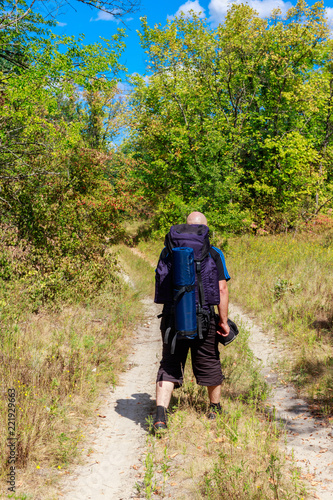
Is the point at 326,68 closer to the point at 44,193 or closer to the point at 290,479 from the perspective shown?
the point at 44,193

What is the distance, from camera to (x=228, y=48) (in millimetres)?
17984

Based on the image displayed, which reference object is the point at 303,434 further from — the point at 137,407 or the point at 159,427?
the point at 137,407

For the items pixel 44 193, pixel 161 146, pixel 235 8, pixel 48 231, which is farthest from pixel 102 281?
pixel 235 8

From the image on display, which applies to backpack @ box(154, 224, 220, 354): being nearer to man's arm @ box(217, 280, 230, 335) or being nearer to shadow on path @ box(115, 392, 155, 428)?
man's arm @ box(217, 280, 230, 335)

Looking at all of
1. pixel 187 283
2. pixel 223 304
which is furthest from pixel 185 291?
pixel 223 304

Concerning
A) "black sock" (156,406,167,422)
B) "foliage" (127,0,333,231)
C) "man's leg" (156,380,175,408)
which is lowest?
"black sock" (156,406,167,422)

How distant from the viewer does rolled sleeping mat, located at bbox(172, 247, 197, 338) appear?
11.6ft

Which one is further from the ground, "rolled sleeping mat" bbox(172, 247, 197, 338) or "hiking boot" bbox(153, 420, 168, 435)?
"rolled sleeping mat" bbox(172, 247, 197, 338)

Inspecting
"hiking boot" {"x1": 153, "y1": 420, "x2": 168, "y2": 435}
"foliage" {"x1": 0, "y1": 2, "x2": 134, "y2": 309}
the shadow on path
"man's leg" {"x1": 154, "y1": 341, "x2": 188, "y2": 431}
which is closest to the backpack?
"man's leg" {"x1": 154, "y1": 341, "x2": 188, "y2": 431}

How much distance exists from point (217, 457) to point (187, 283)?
1538 mm

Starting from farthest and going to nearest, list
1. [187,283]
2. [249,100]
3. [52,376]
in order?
1. [249,100]
2. [52,376]
3. [187,283]

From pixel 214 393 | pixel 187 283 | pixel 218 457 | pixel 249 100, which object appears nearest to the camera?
pixel 218 457

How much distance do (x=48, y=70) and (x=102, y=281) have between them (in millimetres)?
4860

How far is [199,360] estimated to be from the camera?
12.8 feet
